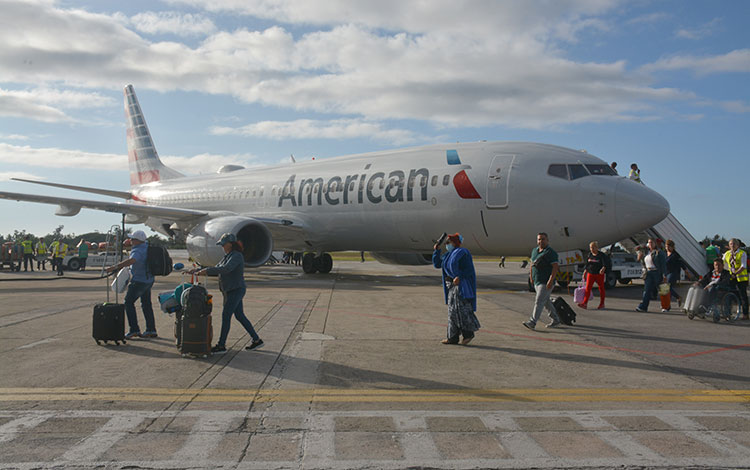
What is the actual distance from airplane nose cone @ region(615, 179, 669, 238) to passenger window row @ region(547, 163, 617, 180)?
2.72 feet

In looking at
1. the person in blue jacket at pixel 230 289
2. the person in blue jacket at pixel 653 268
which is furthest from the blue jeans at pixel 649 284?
the person in blue jacket at pixel 230 289

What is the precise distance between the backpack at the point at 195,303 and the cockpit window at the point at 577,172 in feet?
35.3

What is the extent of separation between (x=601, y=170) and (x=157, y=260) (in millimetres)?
11410

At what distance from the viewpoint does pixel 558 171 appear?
1505 centimetres

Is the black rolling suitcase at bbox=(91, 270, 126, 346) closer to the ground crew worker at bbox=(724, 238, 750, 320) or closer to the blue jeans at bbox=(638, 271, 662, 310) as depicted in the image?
the blue jeans at bbox=(638, 271, 662, 310)

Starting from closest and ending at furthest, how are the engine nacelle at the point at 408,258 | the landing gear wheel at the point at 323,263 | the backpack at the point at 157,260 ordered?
the backpack at the point at 157,260
the engine nacelle at the point at 408,258
the landing gear wheel at the point at 323,263

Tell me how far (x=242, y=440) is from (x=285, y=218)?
17.5 m

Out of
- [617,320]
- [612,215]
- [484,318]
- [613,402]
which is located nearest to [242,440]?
[613,402]

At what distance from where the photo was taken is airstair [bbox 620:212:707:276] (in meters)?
17.7

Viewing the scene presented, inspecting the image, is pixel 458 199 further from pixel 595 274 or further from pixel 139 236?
pixel 139 236

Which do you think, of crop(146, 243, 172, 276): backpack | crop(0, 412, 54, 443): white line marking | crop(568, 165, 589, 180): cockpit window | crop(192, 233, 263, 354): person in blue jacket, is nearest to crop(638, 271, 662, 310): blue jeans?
crop(568, 165, 589, 180): cockpit window

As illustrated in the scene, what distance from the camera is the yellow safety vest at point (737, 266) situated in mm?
10945

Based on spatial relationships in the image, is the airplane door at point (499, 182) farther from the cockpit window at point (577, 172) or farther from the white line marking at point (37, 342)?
the white line marking at point (37, 342)

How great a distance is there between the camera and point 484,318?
10.6 meters
